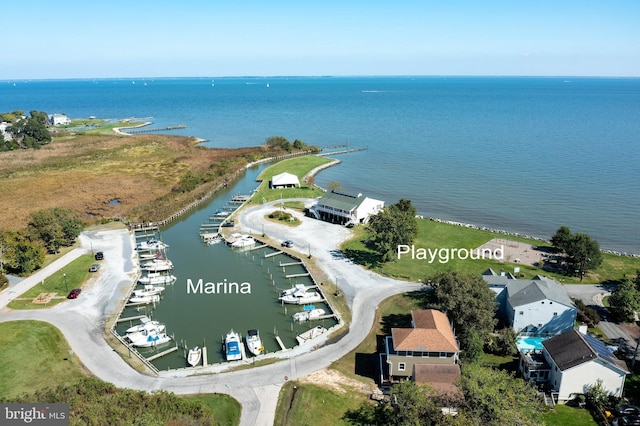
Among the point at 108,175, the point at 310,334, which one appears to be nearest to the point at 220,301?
the point at 310,334

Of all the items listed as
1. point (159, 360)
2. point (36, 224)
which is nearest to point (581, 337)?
point (159, 360)

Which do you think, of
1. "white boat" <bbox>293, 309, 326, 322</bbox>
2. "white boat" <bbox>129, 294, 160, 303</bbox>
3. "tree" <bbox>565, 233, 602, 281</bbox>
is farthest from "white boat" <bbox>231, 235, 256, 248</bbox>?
"tree" <bbox>565, 233, 602, 281</bbox>

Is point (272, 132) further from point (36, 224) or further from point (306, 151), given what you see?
point (36, 224)

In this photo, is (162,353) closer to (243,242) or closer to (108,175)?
(243,242)

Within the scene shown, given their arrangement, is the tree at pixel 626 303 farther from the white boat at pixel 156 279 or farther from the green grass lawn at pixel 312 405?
the white boat at pixel 156 279

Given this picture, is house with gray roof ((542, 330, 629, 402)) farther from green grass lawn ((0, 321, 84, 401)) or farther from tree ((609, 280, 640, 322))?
green grass lawn ((0, 321, 84, 401))

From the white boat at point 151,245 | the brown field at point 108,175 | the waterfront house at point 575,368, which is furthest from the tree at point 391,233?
the brown field at point 108,175
